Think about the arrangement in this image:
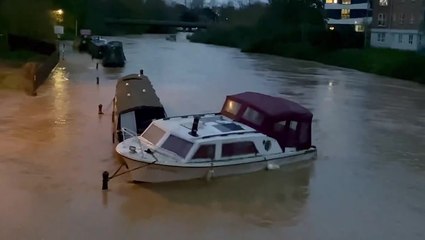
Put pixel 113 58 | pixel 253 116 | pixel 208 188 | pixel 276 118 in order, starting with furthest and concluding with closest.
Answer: pixel 113 58 < pixel 253 116 < pixel 276 118 < pixel 208 188

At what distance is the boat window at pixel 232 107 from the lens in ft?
73.6

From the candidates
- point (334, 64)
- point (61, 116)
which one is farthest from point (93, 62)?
point (61, 116)

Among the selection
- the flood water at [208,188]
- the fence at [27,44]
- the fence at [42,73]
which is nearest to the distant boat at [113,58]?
the fence at [42,73]

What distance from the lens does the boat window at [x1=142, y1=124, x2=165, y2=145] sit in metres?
19.2

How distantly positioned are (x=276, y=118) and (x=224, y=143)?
9.04 ft

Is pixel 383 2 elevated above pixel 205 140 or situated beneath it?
elevated above

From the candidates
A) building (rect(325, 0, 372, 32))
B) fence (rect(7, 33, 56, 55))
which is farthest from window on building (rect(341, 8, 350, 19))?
fence (rect(7, 33, 56, 55))

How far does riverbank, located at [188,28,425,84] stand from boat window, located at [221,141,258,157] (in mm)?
34893

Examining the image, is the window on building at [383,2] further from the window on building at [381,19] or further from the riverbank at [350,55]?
the riverbank at [350,55]

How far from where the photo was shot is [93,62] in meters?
59.2

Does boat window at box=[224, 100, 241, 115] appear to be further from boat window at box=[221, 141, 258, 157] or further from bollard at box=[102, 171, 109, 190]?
bollard at box=[102, 171, 109, 190]

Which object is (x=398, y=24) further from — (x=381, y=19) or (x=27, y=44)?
(x=27, y=44)

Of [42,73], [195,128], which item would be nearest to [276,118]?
[195,128]

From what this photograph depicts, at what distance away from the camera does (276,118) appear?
21.0 metres
